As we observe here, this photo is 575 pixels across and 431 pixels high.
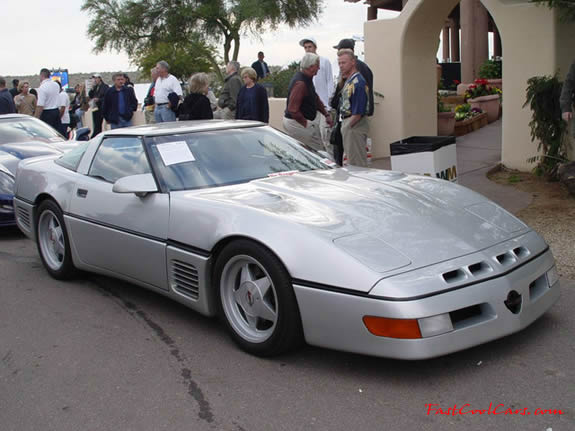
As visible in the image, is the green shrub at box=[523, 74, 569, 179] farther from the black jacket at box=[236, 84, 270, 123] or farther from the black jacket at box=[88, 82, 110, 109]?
the black jacket at box=[88, 82, 110, 109]

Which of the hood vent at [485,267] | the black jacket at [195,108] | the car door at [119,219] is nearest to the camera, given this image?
the hood vent at [485,267]

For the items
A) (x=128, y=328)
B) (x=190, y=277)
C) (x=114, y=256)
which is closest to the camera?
(x=190, y=277)

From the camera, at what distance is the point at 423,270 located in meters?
3.50

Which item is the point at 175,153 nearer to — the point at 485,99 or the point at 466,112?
the point at 466,112

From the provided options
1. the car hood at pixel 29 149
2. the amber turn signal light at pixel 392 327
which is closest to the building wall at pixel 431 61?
the car hood at pixel 29 149

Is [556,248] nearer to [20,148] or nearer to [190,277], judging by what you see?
[190,277]

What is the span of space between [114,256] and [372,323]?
2251mm

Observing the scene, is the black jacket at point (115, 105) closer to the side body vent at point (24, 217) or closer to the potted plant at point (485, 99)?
the side body vent at point (24, 217)

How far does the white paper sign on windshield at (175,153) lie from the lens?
4789 millimetres

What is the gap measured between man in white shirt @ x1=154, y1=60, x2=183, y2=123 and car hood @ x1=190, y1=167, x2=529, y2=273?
720cm

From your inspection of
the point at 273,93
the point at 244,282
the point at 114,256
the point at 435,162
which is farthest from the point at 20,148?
the point at 273,93

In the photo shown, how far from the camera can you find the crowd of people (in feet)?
24.3

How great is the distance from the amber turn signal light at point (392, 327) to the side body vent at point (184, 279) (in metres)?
1.24

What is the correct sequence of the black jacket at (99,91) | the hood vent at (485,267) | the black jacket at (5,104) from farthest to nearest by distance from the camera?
1. the black jacket at (99,91)
2. the black jacket at (5,104)
3. the hood vent at (485,267)
